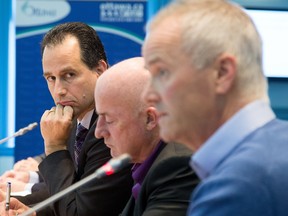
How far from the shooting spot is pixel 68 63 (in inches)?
91.4

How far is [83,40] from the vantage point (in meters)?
2.43

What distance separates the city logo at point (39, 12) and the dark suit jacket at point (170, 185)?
2.79 metres

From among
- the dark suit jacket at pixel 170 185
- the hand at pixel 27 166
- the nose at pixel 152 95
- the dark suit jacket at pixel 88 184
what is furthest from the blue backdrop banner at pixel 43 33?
the nose at pixel 152 95

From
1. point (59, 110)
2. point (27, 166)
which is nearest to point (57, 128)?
point (59, 110)

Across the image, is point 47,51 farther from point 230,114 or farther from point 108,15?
point 108,15

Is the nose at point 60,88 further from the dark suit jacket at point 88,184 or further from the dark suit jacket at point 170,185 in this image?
the dark suit jacket at point 170,185

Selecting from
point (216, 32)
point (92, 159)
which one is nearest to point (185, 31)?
point (216, 32)

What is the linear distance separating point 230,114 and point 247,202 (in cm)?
17

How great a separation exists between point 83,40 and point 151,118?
2.24 ft

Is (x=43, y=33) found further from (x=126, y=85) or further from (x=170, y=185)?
(x=170, y=185)

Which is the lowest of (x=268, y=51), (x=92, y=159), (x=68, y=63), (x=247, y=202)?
(x=268, y=51)

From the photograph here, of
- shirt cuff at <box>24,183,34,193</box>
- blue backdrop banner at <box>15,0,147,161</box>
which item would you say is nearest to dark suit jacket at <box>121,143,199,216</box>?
shirt cuff at <box>24,183,34,193</box>

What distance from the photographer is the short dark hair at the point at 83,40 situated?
2.37 meters

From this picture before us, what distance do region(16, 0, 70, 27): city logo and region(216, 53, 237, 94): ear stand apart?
10.6 feet
